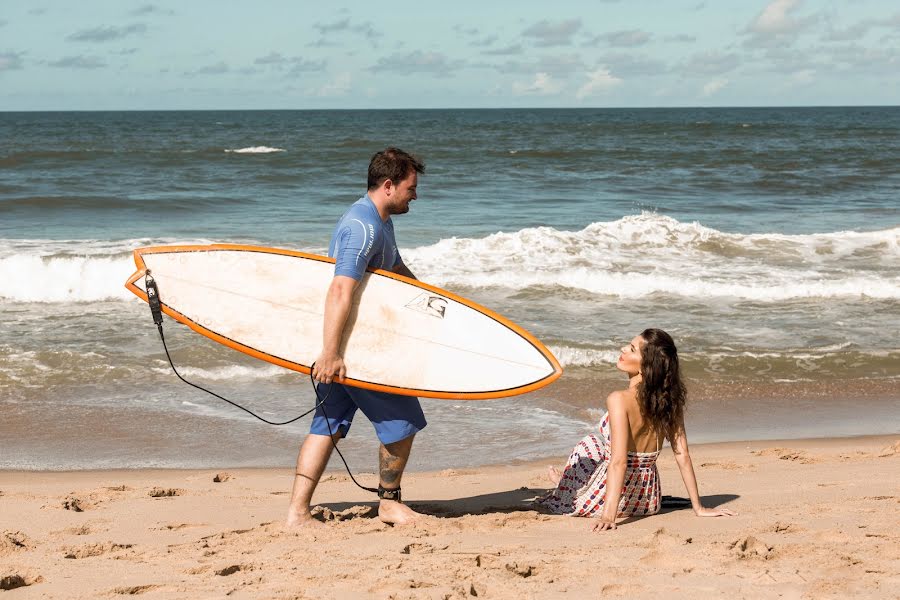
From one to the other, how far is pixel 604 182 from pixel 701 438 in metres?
18.1

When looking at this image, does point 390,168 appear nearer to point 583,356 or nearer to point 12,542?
point 12,542

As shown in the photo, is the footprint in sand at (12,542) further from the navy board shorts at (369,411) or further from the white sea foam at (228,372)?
the white sea foam at (228,372)

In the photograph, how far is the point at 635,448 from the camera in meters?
3.90

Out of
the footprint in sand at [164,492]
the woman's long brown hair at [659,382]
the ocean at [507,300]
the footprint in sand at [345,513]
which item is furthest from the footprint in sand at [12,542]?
the woman's long brown hair at [659,382]

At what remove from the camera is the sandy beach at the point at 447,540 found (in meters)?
3.07

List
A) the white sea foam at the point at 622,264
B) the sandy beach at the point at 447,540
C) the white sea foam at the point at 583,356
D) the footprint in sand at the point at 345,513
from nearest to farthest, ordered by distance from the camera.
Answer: the sandy beach at the point at 447,540
the footprint in sand at the point at 345,513
the white sea foam at the point at 583,356
the white sea foam at the point at 622,264

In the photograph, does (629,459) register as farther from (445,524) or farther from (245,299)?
(245,299)

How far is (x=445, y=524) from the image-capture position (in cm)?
390

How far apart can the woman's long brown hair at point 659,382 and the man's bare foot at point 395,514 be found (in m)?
1.04

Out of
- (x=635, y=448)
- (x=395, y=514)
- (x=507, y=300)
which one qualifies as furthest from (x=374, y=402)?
(x=507, y=300)

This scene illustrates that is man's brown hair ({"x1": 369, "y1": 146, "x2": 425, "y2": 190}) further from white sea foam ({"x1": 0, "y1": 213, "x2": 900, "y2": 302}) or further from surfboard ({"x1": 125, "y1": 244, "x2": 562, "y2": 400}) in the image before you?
white sea foam ({"x1": 0, "y1": 213, "x2": 900, "y2": 302})

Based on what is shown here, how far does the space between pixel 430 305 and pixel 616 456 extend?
103 centimetres

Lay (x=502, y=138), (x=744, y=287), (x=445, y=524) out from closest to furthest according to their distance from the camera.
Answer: (x=445, y=524) → (x=744, y=287) → (x=502, y=138)

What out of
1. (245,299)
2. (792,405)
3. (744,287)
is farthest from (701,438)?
(744,287)
